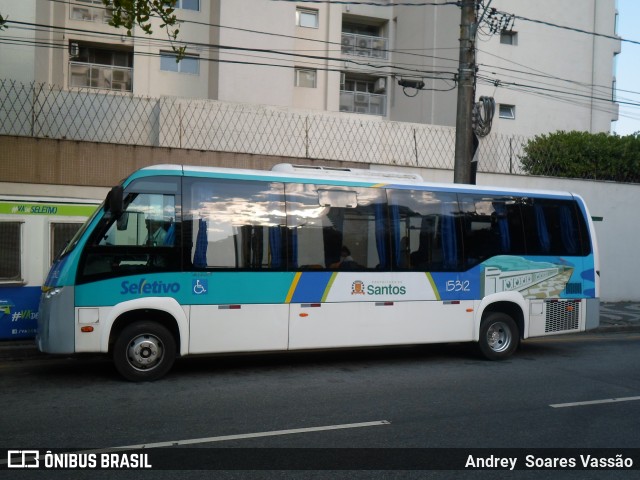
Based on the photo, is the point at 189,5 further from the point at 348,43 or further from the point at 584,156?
the point at 584,156

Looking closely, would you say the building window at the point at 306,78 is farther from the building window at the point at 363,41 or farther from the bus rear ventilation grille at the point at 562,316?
the bus rear ventilation grille at the point at 562,316

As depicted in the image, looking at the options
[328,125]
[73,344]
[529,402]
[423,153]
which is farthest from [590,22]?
[73,344]

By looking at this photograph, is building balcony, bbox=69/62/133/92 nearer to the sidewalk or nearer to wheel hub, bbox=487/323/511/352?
the sidewalk

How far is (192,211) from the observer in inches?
345

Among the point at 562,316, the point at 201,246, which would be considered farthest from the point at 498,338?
the point at 201,246

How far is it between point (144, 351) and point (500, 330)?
5949 millimetres

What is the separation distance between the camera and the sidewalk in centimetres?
1016

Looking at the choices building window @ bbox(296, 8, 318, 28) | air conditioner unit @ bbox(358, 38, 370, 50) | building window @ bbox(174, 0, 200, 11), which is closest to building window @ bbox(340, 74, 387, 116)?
air conditioner unit @ bbox(358, 38, 370, 50)

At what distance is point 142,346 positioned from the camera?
8555 millimetres

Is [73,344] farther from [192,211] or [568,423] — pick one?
[568,423]

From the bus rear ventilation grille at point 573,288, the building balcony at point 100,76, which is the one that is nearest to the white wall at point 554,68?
the building balcony at point 100,76

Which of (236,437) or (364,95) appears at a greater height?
(364,95)

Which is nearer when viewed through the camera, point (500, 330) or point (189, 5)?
point (500, 330)

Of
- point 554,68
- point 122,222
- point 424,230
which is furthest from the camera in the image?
point 554,68
